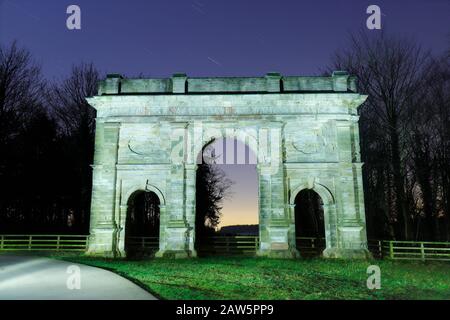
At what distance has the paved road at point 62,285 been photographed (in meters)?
8.45

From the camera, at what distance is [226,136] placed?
20.4 meters

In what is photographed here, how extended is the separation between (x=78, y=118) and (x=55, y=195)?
22.5ft

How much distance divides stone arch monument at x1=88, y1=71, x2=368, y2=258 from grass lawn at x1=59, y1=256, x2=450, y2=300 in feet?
9.65

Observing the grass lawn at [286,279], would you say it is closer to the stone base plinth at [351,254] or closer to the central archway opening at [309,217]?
the stone base plinth at [351,254]

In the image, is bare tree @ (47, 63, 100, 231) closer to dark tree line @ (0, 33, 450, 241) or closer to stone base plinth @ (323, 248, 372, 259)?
dark tree line @ (0, 33, 450, 241)

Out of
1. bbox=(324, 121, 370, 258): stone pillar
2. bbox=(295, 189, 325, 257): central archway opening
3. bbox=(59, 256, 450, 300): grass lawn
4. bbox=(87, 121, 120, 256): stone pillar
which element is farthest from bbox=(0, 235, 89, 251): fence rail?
bbox=(295, 189, 325, 257): central archway opening

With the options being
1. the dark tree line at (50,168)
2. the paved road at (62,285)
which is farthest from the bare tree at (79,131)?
the paved road at (62,285)

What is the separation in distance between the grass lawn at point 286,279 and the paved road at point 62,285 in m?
0.75

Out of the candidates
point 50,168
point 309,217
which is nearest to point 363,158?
point 309,217

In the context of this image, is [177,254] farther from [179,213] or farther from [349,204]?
[349,204]

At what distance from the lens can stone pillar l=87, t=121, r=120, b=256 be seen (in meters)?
18.8

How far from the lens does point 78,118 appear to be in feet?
106

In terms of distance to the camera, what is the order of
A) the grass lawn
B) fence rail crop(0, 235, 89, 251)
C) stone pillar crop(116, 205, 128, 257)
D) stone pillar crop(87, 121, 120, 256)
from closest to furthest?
the grass lawn, stone pillar crop(87, 121, 120, 256), stone pillar crop(116, 205, 128, 257), fence rail crop(0, 235, 89, 251)

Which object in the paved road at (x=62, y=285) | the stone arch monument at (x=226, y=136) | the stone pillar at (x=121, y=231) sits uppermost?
the stone arch monument at (x=226, y=136)
